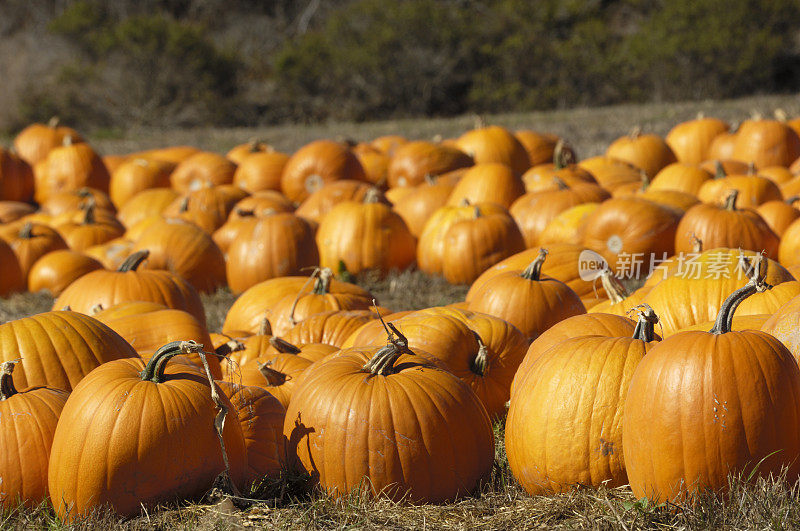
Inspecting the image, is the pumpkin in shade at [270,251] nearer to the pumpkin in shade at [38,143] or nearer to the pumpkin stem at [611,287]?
the pumpkin stem at [611,287]

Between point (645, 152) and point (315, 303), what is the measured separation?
496cm

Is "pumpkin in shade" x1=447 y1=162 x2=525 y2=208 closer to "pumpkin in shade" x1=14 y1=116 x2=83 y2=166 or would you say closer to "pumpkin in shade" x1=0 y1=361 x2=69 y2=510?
"pumpkin in shade" x1=0 y1=361 x2=69 y2=510

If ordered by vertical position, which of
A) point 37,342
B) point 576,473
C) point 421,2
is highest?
point 421,2

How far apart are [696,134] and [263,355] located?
21.6ft

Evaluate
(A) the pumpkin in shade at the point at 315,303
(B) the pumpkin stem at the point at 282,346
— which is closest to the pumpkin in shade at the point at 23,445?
(B) the pumpkin stem at the point at 282,346

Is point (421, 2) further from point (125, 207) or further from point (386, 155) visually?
point (125, 207)

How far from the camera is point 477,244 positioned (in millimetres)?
5723

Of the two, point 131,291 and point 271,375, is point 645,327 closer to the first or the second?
point 271,375

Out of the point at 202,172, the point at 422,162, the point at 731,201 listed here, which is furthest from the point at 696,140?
the point at 202,172

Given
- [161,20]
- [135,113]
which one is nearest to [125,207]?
[135,113]

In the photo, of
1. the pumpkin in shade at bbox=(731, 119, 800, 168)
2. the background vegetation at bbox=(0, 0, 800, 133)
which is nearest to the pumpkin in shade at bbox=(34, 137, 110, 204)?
the pumpkin in shade at bbox=(731, 119, 800, 168)

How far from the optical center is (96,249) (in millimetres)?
6543

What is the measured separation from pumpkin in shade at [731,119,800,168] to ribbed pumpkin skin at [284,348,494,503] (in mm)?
6226

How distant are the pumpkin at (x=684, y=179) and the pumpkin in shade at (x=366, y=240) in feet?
6.80
